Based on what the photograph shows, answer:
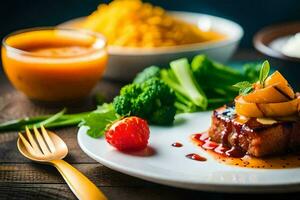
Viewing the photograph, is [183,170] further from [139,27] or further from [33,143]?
[139,27]

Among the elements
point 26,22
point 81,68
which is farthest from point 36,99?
point 26,22

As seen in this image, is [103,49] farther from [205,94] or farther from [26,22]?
[26,22]

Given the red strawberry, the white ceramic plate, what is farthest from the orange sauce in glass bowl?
the red strawberry

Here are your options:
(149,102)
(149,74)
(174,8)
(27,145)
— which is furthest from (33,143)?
(174,8)

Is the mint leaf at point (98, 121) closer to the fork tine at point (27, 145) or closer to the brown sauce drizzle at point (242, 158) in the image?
the fork tine at point (27, 145)

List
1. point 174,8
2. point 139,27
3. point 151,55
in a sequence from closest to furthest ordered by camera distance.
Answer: point 151,55 < point 139,27 < point 174,8

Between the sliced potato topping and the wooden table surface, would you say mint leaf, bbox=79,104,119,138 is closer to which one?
the wooden table surface
